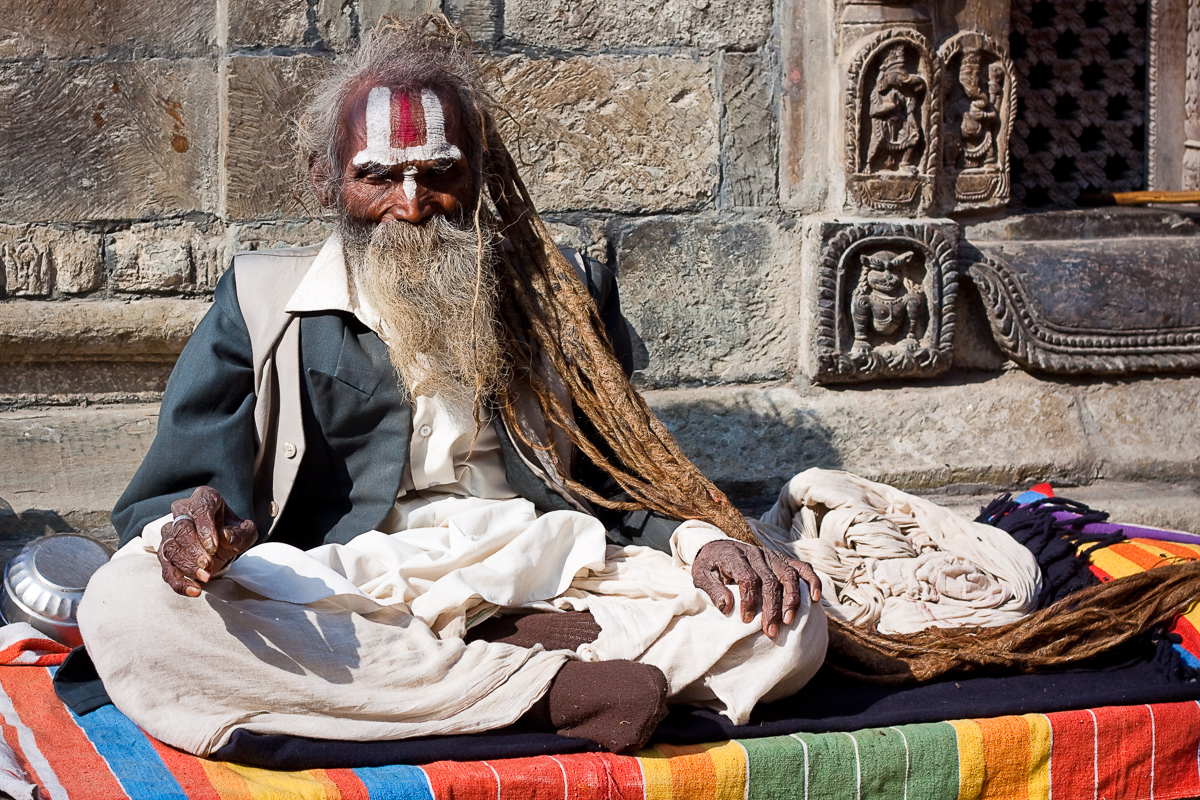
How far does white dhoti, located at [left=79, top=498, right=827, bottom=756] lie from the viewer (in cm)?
216

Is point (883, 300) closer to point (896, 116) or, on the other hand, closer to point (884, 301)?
point (884, 301)

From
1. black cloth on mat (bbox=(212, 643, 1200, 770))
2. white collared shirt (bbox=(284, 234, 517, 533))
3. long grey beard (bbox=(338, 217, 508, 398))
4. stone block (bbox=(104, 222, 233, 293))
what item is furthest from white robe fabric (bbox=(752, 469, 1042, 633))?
stone block (bbox=(104, 222, 233, 293))

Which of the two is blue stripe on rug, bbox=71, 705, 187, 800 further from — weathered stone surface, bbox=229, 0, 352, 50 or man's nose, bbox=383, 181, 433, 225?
weathered stone surface, bbox=229, 0, 352, 50

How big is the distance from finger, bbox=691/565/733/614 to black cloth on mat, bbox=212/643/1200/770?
0.25 m

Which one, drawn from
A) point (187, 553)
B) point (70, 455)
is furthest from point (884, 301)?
point (70, 455)

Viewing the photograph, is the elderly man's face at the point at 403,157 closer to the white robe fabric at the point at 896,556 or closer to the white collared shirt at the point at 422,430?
the white collared shirt at the point at 422,430

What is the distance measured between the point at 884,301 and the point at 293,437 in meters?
2.04

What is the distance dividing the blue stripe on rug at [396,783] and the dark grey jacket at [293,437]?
65 centimetres

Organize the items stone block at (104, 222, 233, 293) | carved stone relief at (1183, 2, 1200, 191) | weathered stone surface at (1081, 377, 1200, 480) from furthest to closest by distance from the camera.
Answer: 1. carved stone relief at (1183, 2, 1200, 191)
2. weathered stone surface at (1081, 377, 1200, 480)
3. stone block at (104, 222, 233, 293)

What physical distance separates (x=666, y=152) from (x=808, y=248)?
0.57 metres

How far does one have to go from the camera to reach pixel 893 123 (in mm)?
3777

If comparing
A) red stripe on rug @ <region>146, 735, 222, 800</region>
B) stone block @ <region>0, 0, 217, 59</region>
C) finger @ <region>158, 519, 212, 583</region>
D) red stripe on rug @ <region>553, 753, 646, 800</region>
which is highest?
stone block @ <region>0, 0, 217, 59</region>

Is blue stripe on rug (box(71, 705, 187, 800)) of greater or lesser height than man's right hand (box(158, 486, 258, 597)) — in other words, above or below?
below

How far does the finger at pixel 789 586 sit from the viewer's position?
2.38 metres
